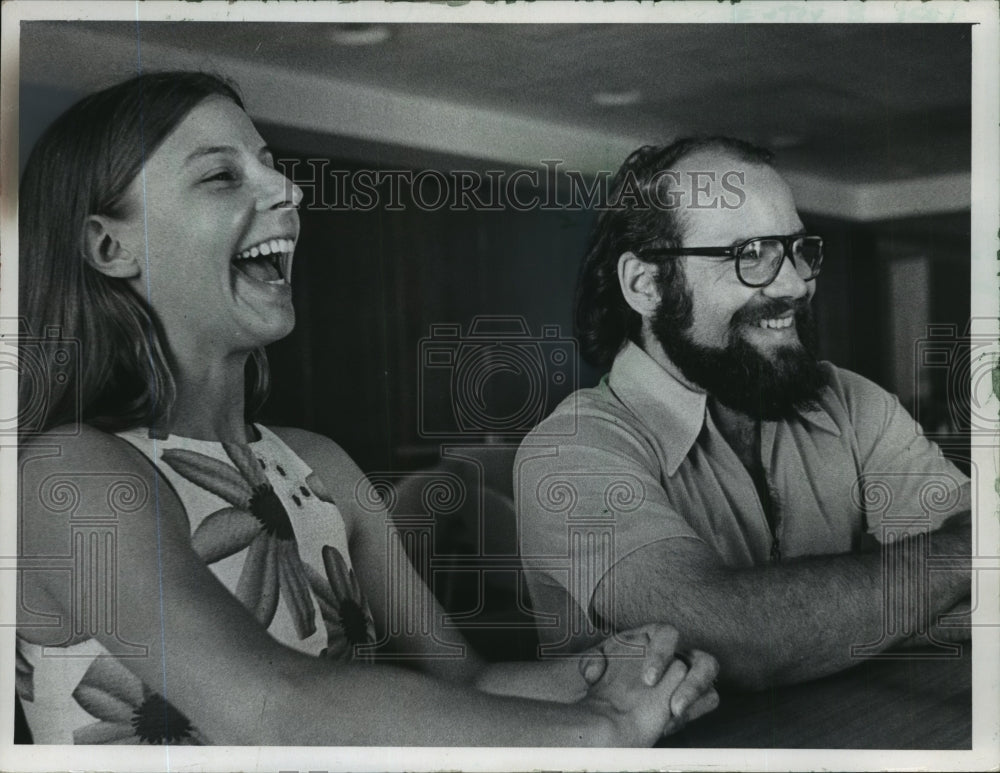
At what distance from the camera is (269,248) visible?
350cm

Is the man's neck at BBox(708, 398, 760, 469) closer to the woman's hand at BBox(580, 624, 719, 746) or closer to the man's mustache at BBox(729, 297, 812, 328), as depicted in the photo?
the man's mustache at BBox(729, 297, 812, 328)

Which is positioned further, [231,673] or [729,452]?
[729,452]

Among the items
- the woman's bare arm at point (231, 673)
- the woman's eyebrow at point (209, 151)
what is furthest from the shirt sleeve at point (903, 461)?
the woman's eyebrow at point (209, 151)

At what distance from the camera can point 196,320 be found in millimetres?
3479

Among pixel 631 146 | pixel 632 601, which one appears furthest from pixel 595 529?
pixel 631 146

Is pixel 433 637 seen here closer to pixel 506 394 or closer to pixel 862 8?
pixel 506 394

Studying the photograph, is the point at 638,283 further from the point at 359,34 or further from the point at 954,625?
the point at 954,625

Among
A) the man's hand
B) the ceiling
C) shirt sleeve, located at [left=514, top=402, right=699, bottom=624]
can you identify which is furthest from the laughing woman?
the man's hand

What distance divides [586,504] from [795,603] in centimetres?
71

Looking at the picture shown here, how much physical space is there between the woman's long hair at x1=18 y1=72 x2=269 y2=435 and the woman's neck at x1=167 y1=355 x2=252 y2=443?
33 millimetres

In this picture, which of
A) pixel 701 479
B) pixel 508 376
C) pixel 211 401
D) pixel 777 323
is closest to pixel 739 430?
pixel 701 479

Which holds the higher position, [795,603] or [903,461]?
[903,461]

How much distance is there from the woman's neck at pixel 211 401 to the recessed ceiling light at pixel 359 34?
1.05 m

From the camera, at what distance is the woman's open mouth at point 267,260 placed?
3490 mm
